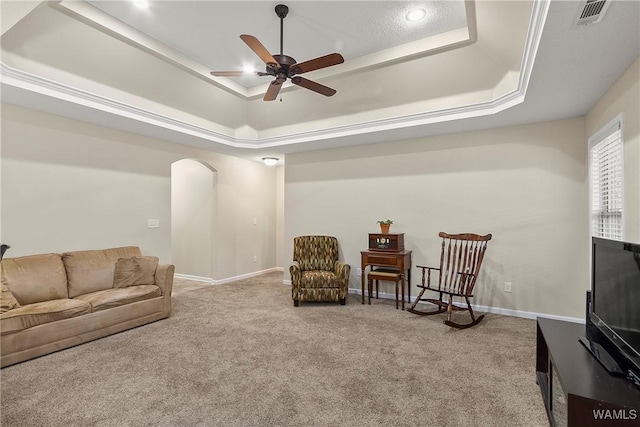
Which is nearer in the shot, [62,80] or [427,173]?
[62,80]

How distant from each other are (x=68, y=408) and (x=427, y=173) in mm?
4549

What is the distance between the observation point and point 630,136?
2.42 m

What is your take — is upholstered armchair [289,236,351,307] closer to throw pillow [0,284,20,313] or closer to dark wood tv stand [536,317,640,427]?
dark wood tv stand [536,317,640,427]

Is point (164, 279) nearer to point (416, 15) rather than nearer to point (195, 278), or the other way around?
point (195, 278)

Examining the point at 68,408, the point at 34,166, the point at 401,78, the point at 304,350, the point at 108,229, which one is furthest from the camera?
the point at 108,229

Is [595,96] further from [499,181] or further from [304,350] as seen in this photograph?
[304,350]

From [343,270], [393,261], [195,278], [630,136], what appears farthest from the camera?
[195,278]

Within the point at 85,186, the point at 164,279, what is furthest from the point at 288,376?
the point at 85,186

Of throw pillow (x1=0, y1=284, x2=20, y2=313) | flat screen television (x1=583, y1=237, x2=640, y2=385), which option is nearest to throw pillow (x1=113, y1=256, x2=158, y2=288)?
throw pillow (x1=0, y1=284, x2=20, y2=313)

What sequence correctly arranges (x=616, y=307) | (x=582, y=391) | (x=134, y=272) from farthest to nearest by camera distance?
(x=134, y=272), (x=616, y=307), (x=582, y=391)

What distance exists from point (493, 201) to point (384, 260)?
1.65 meters

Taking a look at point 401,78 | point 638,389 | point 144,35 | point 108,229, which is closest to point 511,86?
point 401,78

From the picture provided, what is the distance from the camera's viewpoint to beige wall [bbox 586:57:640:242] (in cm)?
232

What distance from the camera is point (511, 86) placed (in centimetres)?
338
